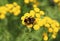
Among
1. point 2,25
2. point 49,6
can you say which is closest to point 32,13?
point 2,25

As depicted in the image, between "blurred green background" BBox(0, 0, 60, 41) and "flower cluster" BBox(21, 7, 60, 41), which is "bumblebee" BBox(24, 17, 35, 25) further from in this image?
"blurred green background" BBox(0, 0, 60, 41)

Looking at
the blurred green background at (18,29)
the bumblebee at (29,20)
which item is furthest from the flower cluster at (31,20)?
the blurred green background at (18,29)

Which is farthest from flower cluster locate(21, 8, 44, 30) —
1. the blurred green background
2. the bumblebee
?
the blurred green background

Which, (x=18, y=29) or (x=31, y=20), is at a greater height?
(x=31, y=20)

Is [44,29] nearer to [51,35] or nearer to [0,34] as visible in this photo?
[51,35]

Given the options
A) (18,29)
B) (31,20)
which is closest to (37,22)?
(31,20)

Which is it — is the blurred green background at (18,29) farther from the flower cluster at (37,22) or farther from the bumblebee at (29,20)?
the bumblebee at (29,20)

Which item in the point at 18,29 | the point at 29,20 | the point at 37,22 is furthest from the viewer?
the point at 18,29

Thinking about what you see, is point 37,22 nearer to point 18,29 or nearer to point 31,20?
point 31,20

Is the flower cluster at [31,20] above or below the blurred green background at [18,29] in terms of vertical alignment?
above

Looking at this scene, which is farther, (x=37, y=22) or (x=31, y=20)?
(x=37, y=22)

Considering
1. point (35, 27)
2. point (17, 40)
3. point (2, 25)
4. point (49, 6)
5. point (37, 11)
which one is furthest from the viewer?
point (49, 6)
